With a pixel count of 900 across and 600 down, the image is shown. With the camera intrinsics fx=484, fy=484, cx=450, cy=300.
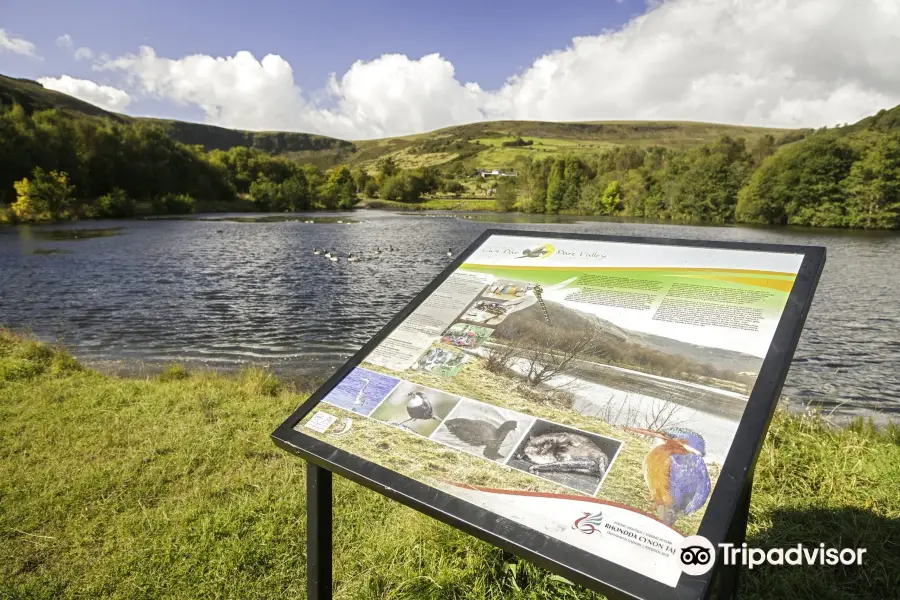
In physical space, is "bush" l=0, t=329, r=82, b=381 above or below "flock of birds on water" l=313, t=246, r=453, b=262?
above

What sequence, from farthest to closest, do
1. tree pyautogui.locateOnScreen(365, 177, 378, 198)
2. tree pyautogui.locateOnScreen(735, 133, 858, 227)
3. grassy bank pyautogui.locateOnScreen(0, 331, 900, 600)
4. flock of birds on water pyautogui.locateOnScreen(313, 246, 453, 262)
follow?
tree pyautogui.locateOnScreen(365, 177, 378, 198)
tree pyautogui.locateOnScreen(735, 133, 858, 227)
flock of birds on water pyautogui.locateOnScreen(313, 246, 453, 262)
grassy bank pyautogui.locateOnScreen(0, 331, 900, 600)

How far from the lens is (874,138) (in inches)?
2062

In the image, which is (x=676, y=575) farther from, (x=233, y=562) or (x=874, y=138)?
(x=874, y=138)

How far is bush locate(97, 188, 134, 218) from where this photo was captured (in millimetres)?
55344

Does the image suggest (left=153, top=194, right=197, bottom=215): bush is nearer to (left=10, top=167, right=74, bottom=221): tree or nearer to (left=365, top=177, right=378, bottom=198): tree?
(left=10, top=167, right=74, bottom=221): tree

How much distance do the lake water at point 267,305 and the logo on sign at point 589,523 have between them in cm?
896

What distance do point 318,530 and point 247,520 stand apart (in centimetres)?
175

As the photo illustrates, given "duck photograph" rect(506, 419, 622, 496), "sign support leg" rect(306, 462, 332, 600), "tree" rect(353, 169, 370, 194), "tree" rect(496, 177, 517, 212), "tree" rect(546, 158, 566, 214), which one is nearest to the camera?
"duck photograph" rect(506, 419, 622, 496)

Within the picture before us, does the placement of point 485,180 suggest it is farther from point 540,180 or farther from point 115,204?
point 115,204

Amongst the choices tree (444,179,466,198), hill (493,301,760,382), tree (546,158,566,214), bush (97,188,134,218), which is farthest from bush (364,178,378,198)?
hill (493,301,760,382)

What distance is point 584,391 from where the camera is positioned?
6.70 feet

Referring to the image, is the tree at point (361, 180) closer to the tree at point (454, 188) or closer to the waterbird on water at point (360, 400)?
the tree at point (454, 188)

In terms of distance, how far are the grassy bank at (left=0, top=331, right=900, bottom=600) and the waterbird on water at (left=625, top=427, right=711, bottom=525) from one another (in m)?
1.57

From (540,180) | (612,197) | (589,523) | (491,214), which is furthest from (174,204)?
(589,523)
